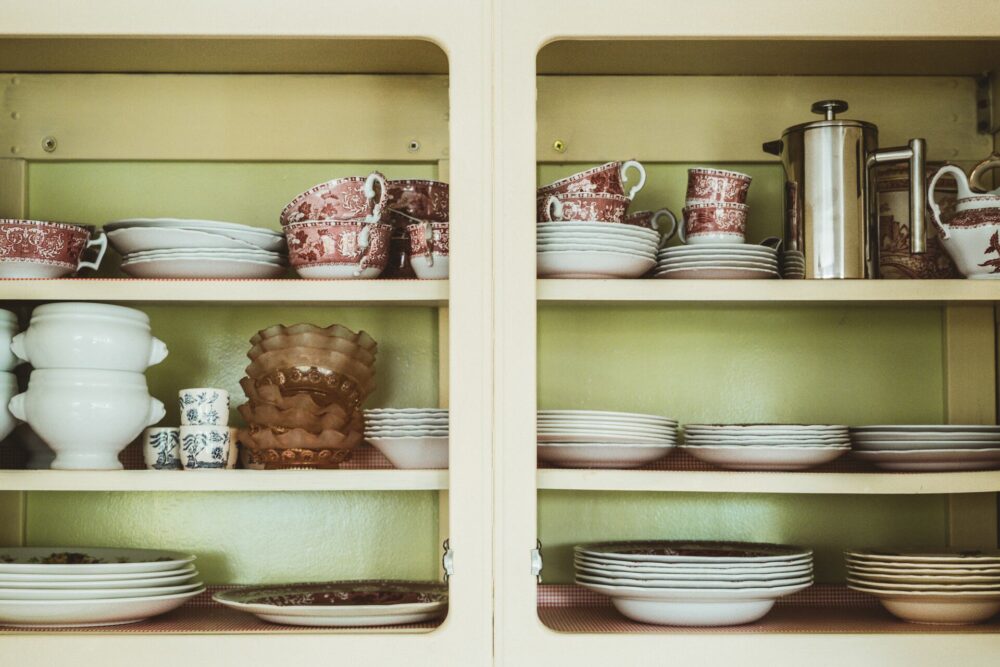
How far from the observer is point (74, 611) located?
140 centimetres

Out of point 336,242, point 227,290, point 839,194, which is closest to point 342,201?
point 336,242

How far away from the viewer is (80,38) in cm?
150

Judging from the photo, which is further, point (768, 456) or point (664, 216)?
point (664, 216)

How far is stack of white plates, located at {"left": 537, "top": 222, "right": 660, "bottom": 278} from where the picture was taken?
1438mm

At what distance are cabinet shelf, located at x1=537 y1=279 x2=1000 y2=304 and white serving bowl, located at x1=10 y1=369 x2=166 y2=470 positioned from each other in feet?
1.89

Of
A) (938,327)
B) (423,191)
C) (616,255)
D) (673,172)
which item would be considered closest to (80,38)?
(423,191)

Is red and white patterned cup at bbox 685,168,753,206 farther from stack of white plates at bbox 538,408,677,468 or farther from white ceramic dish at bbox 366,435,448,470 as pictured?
white ceramic dish at bbox 366,435,448,470

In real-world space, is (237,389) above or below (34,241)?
below

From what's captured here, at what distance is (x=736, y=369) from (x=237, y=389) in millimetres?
781

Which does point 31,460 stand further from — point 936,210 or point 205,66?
point 936,210

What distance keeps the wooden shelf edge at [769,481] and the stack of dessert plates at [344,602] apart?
24 centimetres

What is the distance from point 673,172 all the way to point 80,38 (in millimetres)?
892

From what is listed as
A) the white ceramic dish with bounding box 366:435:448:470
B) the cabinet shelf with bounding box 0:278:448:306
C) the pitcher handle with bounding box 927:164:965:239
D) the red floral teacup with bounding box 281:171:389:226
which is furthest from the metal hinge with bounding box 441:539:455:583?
the pitcher handle with bounding box 927:164:965:239

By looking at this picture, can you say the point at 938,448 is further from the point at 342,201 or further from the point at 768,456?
the point at 342,201
